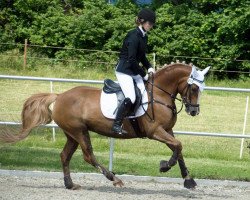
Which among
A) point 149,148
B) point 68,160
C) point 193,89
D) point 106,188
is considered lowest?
point 149,148

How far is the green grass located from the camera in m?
11.4

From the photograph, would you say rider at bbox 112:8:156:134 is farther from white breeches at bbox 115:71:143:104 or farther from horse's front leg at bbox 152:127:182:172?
horse's front leg at bbox 152:127:182:172

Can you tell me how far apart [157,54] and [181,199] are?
696 inches

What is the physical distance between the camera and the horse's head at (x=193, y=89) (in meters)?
8.97

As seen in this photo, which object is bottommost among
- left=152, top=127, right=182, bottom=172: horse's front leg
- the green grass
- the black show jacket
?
the green grass

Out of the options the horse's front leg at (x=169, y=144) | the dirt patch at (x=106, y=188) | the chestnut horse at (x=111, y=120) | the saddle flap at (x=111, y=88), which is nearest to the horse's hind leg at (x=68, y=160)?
the chestnut horse at (x=111, y=120)

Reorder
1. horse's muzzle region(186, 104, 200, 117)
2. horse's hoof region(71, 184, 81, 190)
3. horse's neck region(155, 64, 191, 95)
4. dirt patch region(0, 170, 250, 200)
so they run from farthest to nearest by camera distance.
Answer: horse's hoof region(71, 184, 81, 190)
horse's neck region(155, 64, 191, 95)
horse's muzzle region(186, 104, 200, 117)
dirt patch region(0, 170, 250, 200)

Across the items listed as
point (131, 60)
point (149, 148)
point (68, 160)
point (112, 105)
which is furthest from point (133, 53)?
point (149, 148)

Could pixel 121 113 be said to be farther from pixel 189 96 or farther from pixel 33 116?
pixel 33 116

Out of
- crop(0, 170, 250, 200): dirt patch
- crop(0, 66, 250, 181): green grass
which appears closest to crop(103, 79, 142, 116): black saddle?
crop(0, 170, 250, 200): dirt patch

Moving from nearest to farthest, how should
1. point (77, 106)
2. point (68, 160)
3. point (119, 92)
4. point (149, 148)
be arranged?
point (119, 92) < point (77, 106) < point (68, 160) < point (149, 148)

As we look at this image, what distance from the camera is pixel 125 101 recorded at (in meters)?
9.00

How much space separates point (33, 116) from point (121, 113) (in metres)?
1.40

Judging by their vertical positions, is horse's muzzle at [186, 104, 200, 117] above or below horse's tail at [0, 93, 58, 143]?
above
